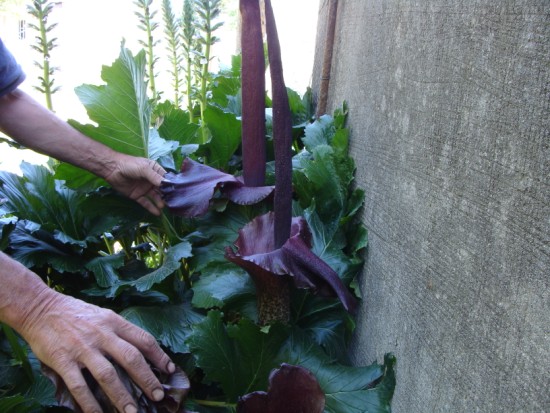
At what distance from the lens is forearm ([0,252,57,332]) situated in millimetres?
728

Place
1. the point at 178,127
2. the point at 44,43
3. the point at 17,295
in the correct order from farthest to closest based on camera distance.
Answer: the point at 44,43, the point at 178,127, the point at 17,295

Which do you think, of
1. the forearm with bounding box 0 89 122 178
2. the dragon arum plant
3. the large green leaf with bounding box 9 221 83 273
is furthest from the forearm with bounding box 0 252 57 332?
the forearm with bounding box 0 89 122 178

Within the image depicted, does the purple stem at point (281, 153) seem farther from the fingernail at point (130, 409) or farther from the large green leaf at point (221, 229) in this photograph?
the fingernail at point (130, 409)

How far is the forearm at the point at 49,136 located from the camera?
3.71 ft

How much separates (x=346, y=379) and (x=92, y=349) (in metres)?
0.36

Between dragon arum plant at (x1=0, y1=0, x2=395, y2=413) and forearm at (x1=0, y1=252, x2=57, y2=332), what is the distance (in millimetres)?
107

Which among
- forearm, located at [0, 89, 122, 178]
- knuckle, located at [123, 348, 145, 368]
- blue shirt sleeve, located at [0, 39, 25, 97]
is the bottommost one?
knuckle, located at [123, 348, 145, 368]

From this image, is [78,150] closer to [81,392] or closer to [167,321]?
[167,321]

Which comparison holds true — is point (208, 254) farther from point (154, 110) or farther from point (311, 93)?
point (311, 93)

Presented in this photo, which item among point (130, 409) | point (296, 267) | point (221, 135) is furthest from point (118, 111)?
point (130, 409)

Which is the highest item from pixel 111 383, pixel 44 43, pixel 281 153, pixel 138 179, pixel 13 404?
pixel 44 43

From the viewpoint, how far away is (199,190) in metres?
0.98

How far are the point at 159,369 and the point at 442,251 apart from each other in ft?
1.25

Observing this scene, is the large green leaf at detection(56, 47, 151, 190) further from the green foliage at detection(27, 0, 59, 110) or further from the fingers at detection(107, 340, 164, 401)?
the fingers at detection(107, 340, 164, 401)
